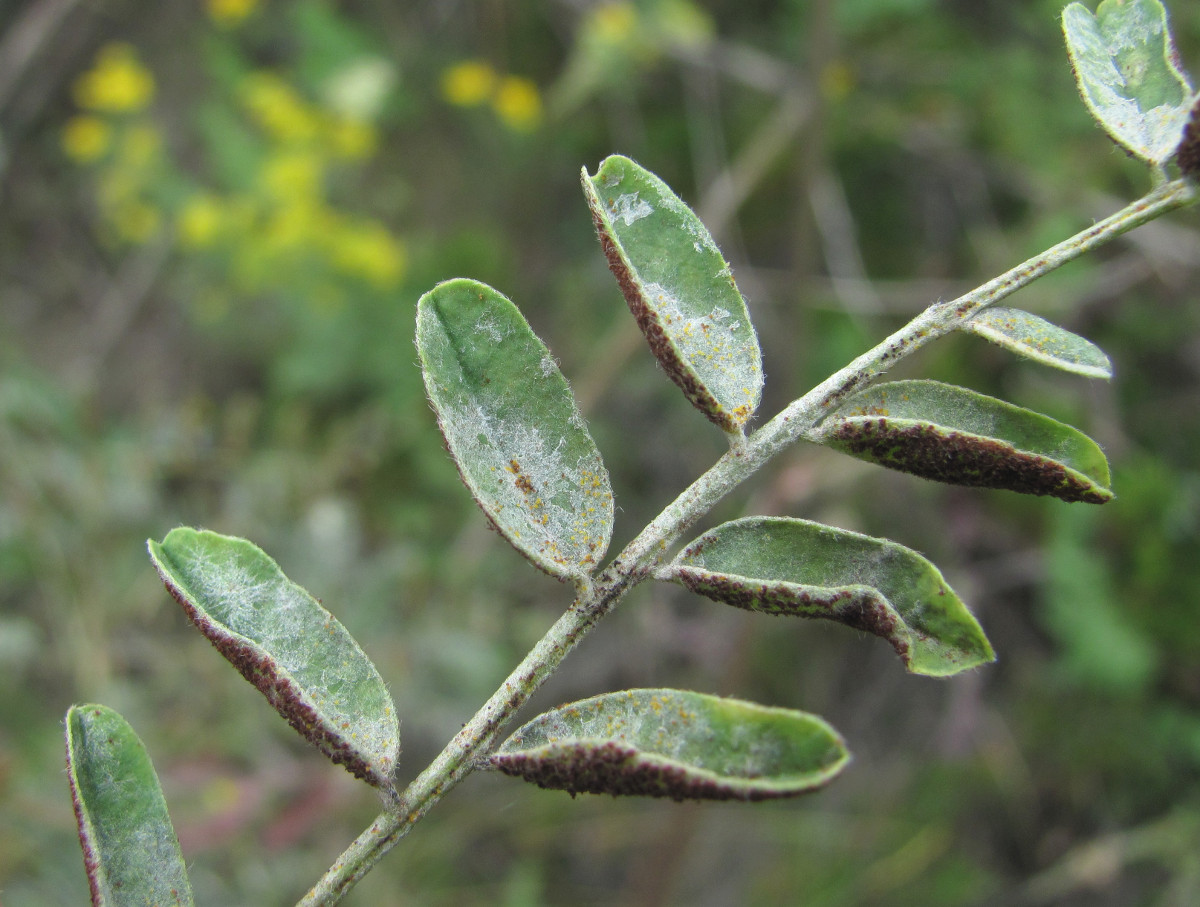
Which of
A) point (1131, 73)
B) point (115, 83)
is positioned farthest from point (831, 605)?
point (115, 83)

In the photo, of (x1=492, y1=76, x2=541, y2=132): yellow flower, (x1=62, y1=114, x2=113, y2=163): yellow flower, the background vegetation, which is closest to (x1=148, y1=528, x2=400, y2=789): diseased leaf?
the background vegetation

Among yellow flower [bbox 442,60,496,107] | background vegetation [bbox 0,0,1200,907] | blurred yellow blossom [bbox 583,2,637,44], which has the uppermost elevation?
blurred yellow blossom [bbox 583,2,637,44]

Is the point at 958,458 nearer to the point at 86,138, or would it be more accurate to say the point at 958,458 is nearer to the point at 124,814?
the point at 124,814

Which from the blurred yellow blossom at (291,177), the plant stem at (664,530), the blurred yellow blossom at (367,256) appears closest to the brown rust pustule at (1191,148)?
the plant stem at (664,530)

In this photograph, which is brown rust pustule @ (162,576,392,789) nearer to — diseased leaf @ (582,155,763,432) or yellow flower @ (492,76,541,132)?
diseased leaf @ (582,155,763,432)

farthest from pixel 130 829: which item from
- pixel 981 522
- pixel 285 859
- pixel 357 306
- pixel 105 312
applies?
pixel 105 312

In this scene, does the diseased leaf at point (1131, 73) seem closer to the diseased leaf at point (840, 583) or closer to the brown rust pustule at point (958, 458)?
the brown rust pustule at point (958, 458)
